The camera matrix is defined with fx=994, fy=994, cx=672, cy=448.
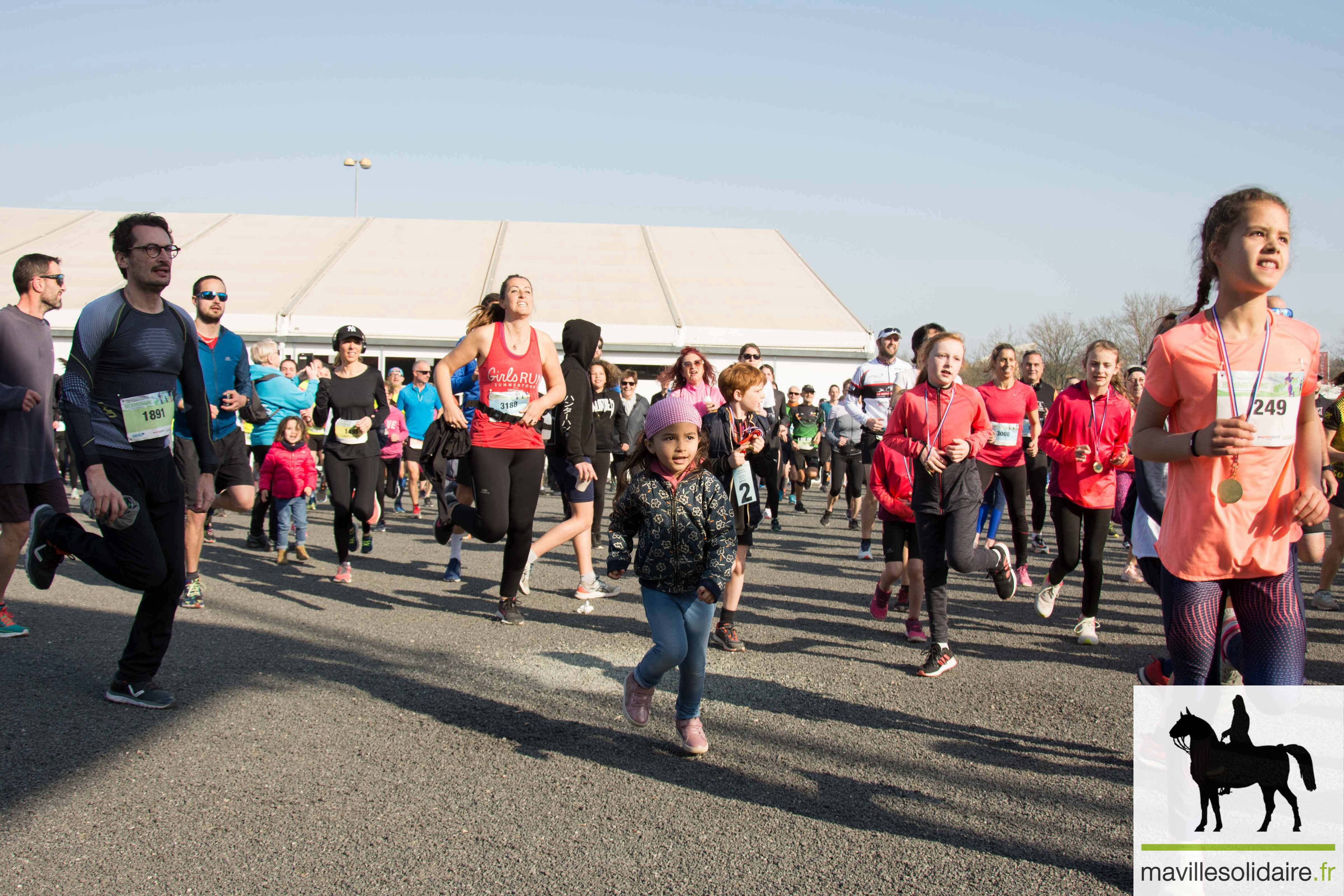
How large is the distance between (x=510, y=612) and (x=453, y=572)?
2.03 m

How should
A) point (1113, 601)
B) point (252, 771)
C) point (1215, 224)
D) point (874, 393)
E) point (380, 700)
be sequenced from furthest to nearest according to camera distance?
1. point (874, 393)
2. point (1113, 601)
3. point (380, 700)
4. point (252, 771)
5. point (1215, 224)

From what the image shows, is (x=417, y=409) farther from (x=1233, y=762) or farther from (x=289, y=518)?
(x=1233, y=762)

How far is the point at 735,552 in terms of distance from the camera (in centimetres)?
412

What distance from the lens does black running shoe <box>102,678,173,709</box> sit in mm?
4594

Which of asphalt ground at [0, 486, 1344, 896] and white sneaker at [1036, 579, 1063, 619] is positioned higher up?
white sneaker at [1036, 579, 1063, 619]

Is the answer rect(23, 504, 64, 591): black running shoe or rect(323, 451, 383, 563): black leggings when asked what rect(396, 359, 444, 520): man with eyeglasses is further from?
rect(23, 504, 64, 591): black running shoe

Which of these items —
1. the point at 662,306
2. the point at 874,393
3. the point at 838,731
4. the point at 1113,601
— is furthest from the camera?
the point at 662,306

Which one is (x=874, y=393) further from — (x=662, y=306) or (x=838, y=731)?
(x=662, y=306)

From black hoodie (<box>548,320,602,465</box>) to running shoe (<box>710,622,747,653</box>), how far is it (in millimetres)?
1647

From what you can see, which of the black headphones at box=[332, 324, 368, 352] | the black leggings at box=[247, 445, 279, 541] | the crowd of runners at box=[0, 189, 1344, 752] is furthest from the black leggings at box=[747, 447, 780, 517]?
the black leggings at box=[247, 445, 279, 541]

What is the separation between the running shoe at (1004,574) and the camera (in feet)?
19.9

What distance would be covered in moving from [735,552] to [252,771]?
2.07 meters

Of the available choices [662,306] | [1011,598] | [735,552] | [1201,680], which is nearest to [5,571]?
[735,552]

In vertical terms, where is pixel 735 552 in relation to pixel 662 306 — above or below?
below
